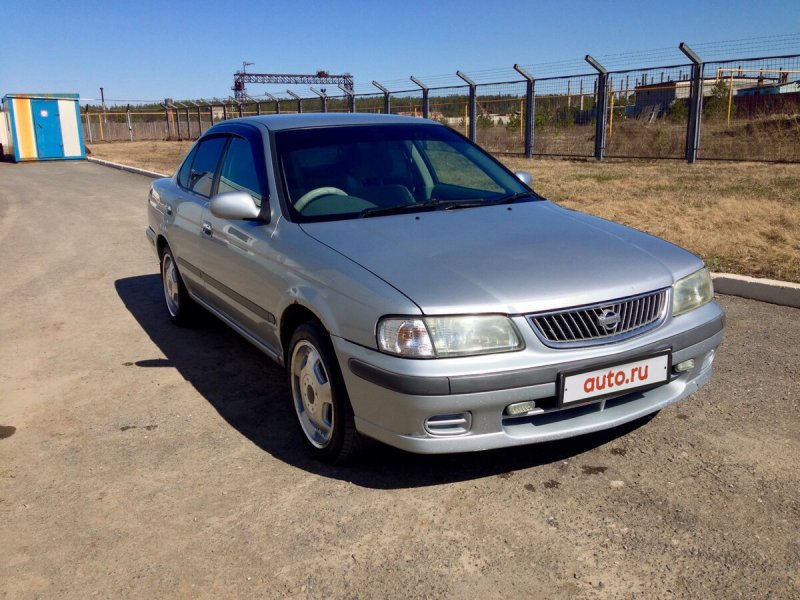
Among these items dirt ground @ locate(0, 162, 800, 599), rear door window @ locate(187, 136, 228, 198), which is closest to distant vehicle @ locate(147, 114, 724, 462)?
dirt ground @ locate(0, 162, 800, 599)

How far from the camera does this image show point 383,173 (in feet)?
13.8

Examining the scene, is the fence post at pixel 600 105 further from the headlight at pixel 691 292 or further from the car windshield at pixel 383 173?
the headlight at pixel 691 292

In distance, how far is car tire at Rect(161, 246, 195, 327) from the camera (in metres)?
5.61

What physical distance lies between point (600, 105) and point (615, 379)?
16.9 metres

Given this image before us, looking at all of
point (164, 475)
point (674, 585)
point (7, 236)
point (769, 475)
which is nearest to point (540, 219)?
point (769, 475)

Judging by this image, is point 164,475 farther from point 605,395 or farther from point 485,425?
point 605,395

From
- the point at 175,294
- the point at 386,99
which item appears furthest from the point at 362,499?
the point at 386,99

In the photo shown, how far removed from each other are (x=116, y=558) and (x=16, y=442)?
4.57 ft

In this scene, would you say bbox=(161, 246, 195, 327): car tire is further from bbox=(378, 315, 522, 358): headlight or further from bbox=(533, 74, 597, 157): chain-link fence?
bbox=(533, 74, 597, 157): chain-link fence

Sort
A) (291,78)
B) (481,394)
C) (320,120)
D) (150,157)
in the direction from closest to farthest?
1. (481,394)
2. (320,120)
3. (150,157)
4. (291,78)

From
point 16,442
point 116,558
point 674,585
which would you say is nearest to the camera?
point 674,585

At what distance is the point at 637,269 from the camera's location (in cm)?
320

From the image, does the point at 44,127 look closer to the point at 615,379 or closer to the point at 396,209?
the point at 396,209

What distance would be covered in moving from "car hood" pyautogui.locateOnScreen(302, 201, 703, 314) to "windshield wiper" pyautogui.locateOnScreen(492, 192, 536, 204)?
21 centimetres
